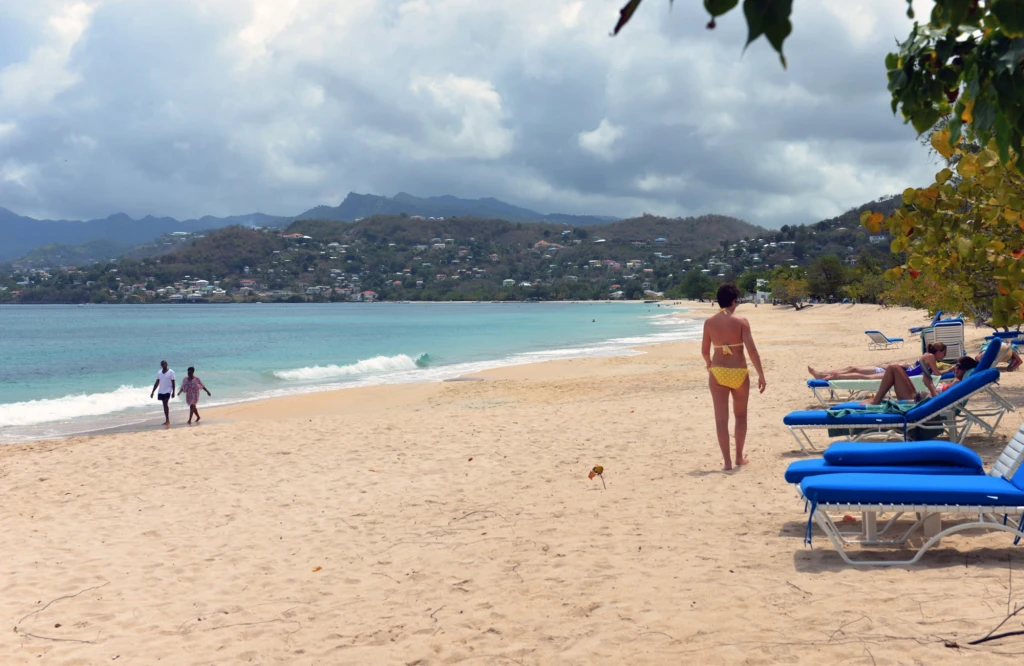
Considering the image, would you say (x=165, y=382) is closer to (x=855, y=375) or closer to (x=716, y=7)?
(x=855, y=375)

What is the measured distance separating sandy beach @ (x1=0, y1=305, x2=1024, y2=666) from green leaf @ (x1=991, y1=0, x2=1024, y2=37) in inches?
103

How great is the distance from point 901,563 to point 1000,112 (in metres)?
3.44

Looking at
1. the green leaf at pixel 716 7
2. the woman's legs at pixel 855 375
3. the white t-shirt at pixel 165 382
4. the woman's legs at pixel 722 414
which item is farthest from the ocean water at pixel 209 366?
the green leaf at pixel 716 7

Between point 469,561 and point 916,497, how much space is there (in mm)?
2611

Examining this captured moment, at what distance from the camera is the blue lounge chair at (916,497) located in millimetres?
4246

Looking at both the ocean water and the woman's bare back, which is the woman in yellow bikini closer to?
the woman's bare back

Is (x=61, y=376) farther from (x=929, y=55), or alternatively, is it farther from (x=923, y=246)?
(x=929, y=55)

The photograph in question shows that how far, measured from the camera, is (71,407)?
20.1 metres

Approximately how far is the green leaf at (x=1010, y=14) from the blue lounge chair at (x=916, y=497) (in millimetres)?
3380

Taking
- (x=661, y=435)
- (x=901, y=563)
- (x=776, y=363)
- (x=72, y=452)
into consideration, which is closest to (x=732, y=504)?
(x=901, y=563)

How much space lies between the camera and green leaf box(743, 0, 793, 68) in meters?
1.20

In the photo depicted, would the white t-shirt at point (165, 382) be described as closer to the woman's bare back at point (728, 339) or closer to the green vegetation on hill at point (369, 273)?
the woman's bare back at point (728, 339)

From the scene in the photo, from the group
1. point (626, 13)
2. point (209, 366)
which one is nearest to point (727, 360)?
point (626, 13)

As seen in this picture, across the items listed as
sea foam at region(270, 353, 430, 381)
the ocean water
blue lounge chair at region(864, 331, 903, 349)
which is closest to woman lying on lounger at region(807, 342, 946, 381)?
blue lounge chair at region(864, 331, 903, 349)
